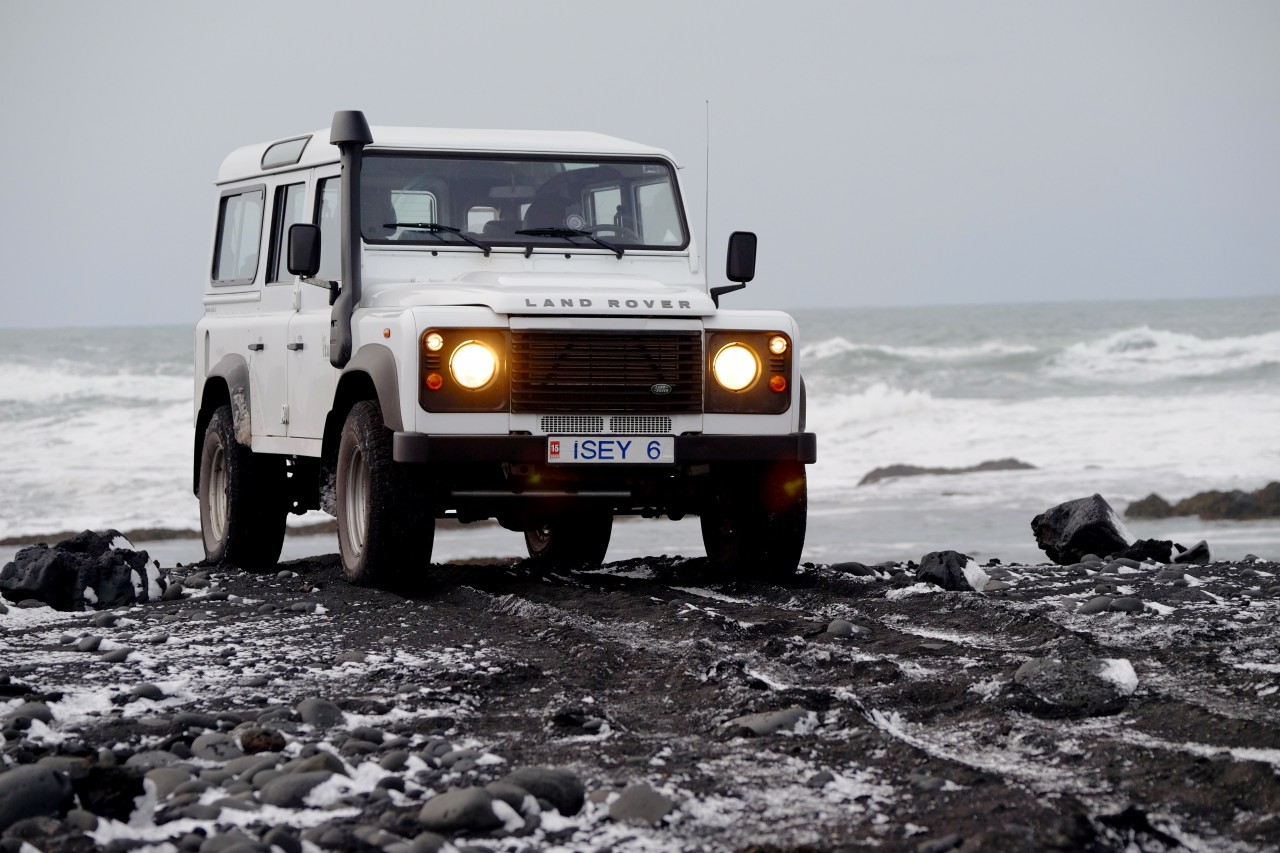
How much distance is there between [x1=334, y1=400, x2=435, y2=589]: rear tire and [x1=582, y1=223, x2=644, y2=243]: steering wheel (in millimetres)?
1691

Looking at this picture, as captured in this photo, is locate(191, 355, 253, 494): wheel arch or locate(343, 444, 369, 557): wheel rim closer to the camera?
locate(343, 444, 369, 557): wheel rim

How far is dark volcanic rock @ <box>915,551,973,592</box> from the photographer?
851 cm

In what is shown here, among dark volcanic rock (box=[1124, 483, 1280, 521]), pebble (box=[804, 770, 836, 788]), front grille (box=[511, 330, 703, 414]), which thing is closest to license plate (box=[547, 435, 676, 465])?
front grille (box=[511, 330, 703, 414])

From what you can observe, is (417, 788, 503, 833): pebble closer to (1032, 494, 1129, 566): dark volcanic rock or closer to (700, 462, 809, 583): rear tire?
(700, 462, 809, 583): rear tire

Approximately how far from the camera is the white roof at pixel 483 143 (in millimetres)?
8992

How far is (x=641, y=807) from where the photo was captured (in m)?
4.16

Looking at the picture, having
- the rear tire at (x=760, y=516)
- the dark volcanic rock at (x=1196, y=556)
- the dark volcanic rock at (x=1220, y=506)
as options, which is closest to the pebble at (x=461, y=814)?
the rear tire at (x=760, y=516)

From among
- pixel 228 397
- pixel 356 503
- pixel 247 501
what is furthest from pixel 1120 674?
pixel 228 397

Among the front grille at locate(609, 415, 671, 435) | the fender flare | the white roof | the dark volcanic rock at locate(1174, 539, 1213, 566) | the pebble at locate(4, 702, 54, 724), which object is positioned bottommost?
the dark volcanic rock at locate(1174, 539, 1213, 566)

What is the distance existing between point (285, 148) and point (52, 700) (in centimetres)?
503

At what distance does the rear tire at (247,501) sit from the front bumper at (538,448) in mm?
2572

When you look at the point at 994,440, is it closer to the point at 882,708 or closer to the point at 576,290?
the point at 576,290

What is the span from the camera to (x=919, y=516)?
19.4 meters

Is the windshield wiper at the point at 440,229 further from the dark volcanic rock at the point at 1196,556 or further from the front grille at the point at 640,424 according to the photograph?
the dark volcanic rock at the point at 1196,556
